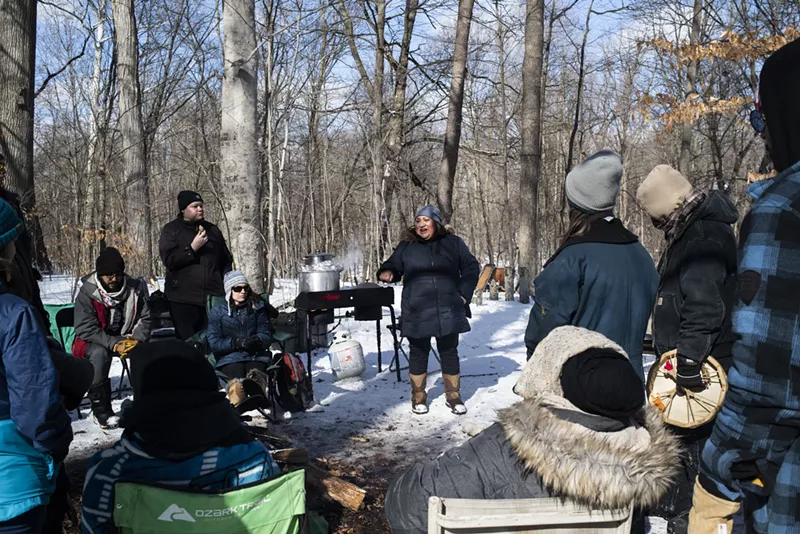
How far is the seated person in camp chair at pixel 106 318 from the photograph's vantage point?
512 cm

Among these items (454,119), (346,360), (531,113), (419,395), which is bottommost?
(419,395)

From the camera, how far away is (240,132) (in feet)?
20.7

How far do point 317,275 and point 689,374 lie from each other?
397cm

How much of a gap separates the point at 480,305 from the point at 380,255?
2.08m

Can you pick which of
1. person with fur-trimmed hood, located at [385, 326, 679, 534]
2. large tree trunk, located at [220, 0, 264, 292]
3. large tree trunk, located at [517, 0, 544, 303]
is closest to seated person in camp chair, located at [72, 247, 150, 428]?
large tree trunk, located at [220, 0, 264, 292]

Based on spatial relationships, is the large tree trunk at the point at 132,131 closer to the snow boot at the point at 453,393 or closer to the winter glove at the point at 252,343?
the winter glove at the point at 252,343

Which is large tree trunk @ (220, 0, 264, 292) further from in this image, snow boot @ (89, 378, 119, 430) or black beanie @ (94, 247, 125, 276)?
snow boot @ (89, 378, 119, 430)

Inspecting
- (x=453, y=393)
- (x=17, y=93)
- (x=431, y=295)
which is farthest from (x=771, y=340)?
(x=17, y=93)

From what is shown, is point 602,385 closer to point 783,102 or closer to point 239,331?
point 783,102

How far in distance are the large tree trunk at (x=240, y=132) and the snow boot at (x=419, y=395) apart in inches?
84.0

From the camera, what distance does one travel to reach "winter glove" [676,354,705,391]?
3.00 meters

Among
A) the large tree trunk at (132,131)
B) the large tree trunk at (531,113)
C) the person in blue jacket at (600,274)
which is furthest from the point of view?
the large tree trunk at (531,113)

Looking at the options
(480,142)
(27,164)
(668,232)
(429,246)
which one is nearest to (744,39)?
(429,246)

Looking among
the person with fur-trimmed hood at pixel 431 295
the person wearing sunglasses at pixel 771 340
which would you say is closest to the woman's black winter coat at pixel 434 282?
the person with fur-trimmed hood at pixel 431 295
